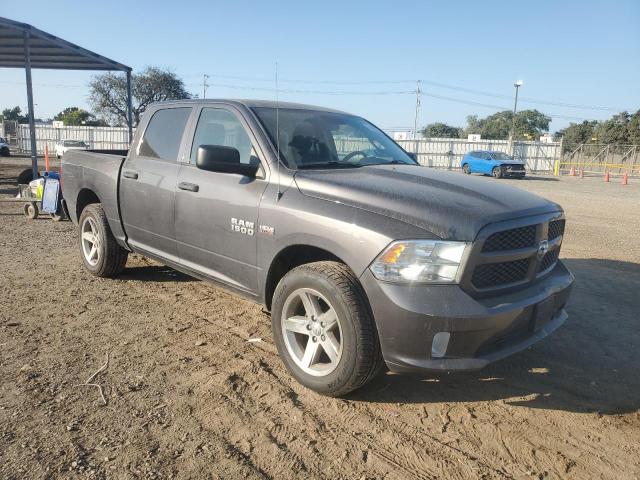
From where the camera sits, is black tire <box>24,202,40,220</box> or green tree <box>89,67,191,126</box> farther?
green tree <box>89,67,191,126</box>

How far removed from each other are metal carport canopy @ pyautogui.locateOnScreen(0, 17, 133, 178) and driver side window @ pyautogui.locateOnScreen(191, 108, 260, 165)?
10369 millimetres

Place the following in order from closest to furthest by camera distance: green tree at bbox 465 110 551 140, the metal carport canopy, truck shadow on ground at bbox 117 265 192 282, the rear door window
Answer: the rear door window
truck shadow on ground at bbox 117 265 192 282
the metal carport canopy
green tree at bbox 465 110 551 140

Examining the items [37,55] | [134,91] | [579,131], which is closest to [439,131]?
[579,131]

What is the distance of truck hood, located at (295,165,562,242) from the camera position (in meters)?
2.77

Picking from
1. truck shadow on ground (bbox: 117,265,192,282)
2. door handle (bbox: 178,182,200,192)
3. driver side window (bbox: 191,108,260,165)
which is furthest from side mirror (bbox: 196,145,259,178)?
truck shadow on ground (bbox: 117,265,192,282)

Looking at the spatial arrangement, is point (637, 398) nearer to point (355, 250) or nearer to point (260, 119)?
point (355, 250)

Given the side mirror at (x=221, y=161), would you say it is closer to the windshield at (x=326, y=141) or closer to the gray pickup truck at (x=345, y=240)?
the gray pickup truck at (x=345, y=240)

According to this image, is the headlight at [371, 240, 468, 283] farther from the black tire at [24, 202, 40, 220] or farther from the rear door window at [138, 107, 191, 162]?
the black tire at [24, 202, 40, 220]

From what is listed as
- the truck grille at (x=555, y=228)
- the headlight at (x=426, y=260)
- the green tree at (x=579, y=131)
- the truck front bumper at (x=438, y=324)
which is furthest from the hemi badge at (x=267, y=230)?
the green tree at (x=579, y=131)

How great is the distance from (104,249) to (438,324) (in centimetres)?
402

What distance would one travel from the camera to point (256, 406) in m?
3.02

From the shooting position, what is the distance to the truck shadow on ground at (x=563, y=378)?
3197mm

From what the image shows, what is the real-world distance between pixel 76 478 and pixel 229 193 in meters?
2.09

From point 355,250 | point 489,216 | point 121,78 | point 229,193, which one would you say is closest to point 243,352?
point 229,193
